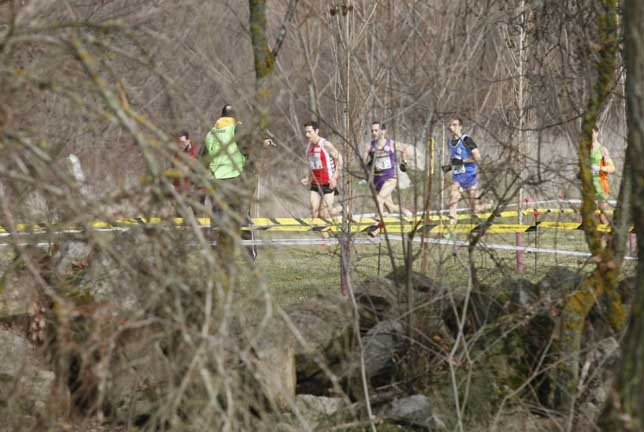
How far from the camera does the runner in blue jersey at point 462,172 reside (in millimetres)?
8380

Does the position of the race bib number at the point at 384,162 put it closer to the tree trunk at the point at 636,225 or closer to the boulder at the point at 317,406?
the boulder at the point at 317,406

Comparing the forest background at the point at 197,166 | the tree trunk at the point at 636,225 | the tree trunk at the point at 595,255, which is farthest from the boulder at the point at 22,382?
the tree trunk at the point at 595,255

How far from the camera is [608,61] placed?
811cm

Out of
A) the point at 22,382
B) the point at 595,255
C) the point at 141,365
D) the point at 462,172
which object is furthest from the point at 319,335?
the point at 141,365

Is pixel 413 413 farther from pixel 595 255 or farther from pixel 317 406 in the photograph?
pixel 595 255

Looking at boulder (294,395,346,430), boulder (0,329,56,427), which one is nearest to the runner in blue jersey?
boulder (294,395,346,430)

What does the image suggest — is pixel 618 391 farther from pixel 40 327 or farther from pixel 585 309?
pixel 40 327

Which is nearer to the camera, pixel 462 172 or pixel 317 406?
pixel 317 406

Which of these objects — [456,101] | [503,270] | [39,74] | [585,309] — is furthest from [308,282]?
[39,74]

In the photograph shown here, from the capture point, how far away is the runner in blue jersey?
838 cm

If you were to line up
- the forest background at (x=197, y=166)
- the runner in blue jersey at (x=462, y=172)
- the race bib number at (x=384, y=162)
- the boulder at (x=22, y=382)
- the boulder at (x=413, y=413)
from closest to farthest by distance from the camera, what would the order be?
the forest background at (x=197, y=166) < the boulder at (x=22, y=382) < the boulder at (x=413, y=413) < the runner in blue jersey at (x=462, y=172) < the race bib number at (x=384, y=162)

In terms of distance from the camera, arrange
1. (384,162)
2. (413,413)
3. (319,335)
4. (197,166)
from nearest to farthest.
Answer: (197,166) → (413,413) → (319,335) → (384,162)

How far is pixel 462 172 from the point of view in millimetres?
10609

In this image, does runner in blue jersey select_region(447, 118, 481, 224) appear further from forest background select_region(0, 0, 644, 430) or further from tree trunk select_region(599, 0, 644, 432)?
tree trunk select_region(599, 0, 644, 432)
